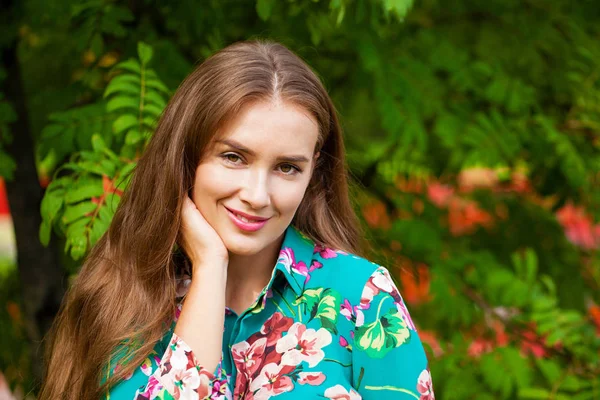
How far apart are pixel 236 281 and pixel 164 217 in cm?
26

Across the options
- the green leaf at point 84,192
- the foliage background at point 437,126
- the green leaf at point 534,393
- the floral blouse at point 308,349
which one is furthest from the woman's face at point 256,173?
the green leaf at point 534,393

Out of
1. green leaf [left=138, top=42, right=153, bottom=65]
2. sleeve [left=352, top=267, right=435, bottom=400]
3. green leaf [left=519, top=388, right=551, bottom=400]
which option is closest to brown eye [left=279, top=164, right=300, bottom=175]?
sleeve [left=352, top=267, right=435, bottom=400]

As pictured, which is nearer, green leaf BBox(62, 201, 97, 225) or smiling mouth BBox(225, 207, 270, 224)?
smiling mouth BBox(225, 207, 270, 224)

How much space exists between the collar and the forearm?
152 millimetres

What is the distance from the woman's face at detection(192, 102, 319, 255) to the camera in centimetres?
192

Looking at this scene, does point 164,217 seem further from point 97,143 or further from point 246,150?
point 97,143

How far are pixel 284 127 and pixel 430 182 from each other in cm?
218

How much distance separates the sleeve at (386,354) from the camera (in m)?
1.88

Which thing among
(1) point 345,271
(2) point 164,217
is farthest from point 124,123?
(1) point 345,271

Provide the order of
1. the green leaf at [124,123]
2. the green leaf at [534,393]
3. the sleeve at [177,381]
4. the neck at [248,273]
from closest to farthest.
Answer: the sleeve at [177,381]
the neck at [248,273]
the green leaf at [124,123]
the green leaf at [534,393]

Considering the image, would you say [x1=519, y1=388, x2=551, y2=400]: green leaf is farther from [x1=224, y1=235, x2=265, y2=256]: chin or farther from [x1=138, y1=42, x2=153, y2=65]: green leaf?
[x1=138, y1=42, x2=153, y2=65]: green leaf

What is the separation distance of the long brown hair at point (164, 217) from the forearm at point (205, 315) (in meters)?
A: 0.12

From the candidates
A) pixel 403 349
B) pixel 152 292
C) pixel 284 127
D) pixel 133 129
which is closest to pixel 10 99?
pixel 133 129

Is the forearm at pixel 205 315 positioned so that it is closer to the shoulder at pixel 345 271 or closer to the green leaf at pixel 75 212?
the shoulder at pixel 345 271
